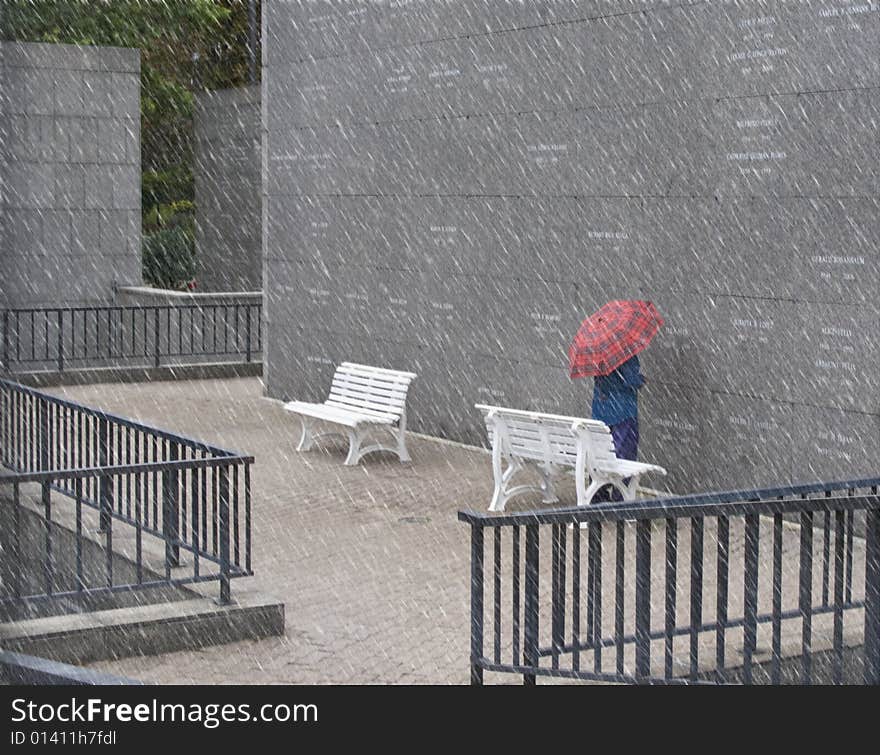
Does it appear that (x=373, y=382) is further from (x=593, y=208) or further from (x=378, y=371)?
(x=593, y=208)

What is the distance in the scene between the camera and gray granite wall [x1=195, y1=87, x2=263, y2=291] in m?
28.1

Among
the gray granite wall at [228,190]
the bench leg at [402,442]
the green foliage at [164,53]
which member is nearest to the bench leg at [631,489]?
the bench leg at [402,442]

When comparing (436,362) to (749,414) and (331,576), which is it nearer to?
(749,414)

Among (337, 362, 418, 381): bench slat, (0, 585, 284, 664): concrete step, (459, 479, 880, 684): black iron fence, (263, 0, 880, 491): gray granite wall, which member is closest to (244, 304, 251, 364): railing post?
(263, 0, 880, 491): gray granite wall

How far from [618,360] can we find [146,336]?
38.9 ft

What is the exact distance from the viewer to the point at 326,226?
17406 millimetres

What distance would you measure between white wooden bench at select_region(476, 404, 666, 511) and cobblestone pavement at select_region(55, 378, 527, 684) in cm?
55

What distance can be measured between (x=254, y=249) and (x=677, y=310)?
1709 cm

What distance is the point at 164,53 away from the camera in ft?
128

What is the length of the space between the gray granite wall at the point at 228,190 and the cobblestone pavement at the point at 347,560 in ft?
36.6

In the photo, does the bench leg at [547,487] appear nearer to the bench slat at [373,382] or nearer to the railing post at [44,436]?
the bench slat at [373,382]

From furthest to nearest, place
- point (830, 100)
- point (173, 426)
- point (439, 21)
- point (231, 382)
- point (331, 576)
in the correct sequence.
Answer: point (231, 382) → point (173, 426) → point (439, 21) → point (830, 100) → point (331, 576)

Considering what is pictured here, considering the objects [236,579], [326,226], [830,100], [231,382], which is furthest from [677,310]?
[231,382]

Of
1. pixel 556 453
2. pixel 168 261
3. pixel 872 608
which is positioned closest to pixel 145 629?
pixel 872 608
